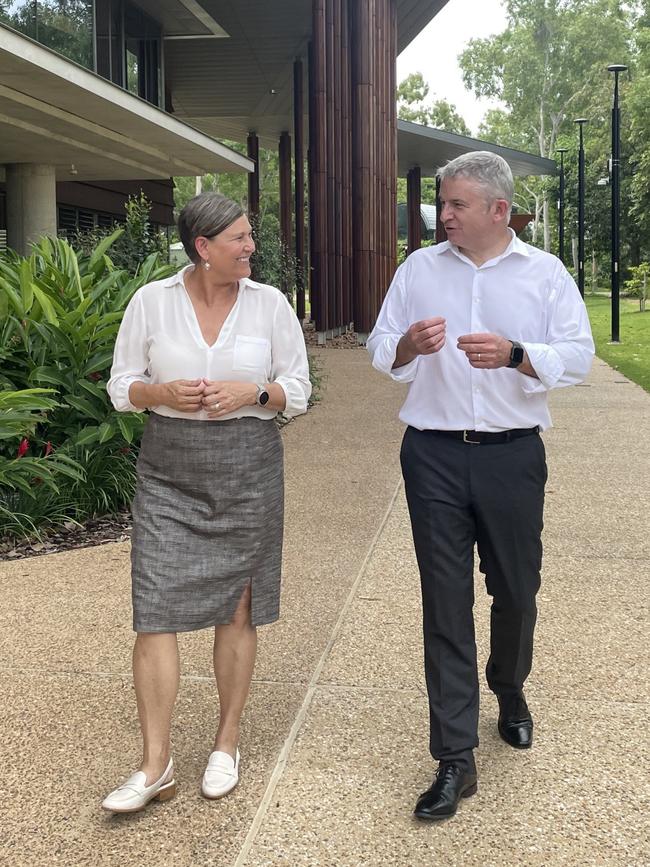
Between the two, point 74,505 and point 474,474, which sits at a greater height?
point 474,474

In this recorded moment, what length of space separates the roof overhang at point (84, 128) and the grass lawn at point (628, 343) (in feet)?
27.2

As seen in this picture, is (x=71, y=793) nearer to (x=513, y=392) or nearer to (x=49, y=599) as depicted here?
(x=513, y=392)

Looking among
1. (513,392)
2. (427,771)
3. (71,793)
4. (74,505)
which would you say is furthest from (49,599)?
(513,392)

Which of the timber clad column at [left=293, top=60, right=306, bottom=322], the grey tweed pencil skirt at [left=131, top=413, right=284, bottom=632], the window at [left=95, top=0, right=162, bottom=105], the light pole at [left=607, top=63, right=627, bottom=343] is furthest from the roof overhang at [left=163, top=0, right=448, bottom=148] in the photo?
the grey tweed pencil skirt at [left=131, top=413, right=284, bottom=632]

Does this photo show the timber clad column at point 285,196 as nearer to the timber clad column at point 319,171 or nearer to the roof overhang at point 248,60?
the roof overhang at point 248,60

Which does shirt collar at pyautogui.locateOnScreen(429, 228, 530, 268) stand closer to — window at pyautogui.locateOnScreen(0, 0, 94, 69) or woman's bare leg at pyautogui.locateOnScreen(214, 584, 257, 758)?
woman's bare leg at pyautogui.locateOnScreen(214, 584, 257, 758)

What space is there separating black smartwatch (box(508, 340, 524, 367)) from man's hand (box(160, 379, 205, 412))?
36.1 inches

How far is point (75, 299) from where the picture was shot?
8.45 meters

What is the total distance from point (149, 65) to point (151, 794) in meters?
24.7

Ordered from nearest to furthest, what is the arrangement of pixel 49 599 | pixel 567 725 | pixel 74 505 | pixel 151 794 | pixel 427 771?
pixel 151 794 < pixel 427 771 < pixel 567 725 < pixel 49 599 < pixel 74 505

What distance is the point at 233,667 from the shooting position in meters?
3.66

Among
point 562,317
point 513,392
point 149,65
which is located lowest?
point 513,392

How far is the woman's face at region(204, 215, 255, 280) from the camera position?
3.48 metres

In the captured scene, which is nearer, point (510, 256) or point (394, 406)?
point (510, 256)
